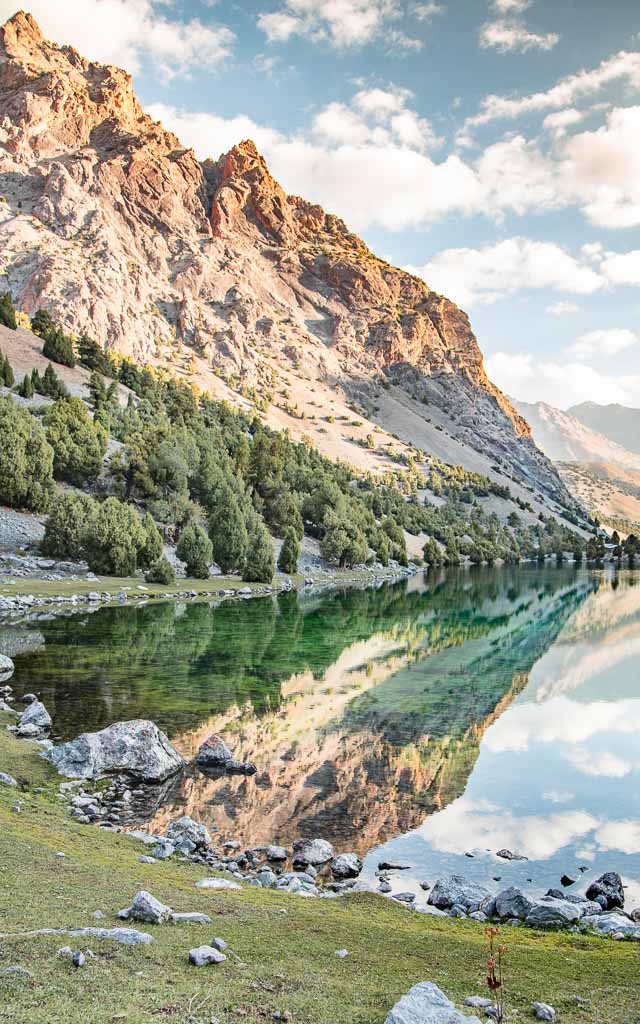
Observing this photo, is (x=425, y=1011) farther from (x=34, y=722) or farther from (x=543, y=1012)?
(x=34, y=722)

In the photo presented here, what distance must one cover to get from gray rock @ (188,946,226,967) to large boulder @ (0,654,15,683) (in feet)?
64.0

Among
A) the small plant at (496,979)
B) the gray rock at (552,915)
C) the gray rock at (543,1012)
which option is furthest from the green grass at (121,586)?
the gray rock at (543,1012)

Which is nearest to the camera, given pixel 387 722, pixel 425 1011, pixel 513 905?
pixel 425 1011

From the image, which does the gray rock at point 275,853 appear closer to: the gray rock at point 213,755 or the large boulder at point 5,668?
the gray rock at point 213,755

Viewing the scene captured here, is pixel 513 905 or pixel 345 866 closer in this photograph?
pixel 513 905

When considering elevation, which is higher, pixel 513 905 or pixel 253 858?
pixel 513 905

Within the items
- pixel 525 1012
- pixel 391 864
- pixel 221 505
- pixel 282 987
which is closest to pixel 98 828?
pixel 391 864

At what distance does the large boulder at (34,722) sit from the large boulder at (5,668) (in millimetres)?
5481

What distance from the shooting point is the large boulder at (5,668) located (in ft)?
79.7

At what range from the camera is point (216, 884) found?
408 inches

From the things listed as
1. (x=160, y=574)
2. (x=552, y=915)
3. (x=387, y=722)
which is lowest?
(x=160, y=574)

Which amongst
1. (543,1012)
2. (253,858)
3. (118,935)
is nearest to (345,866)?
(253,858)

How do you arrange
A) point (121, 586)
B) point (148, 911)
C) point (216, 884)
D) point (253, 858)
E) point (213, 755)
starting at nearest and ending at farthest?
point (148, 911) → point (216, 884) → point (253, 858) → point (213, 755) → point (121, 586)

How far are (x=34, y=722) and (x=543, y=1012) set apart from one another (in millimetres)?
15635
